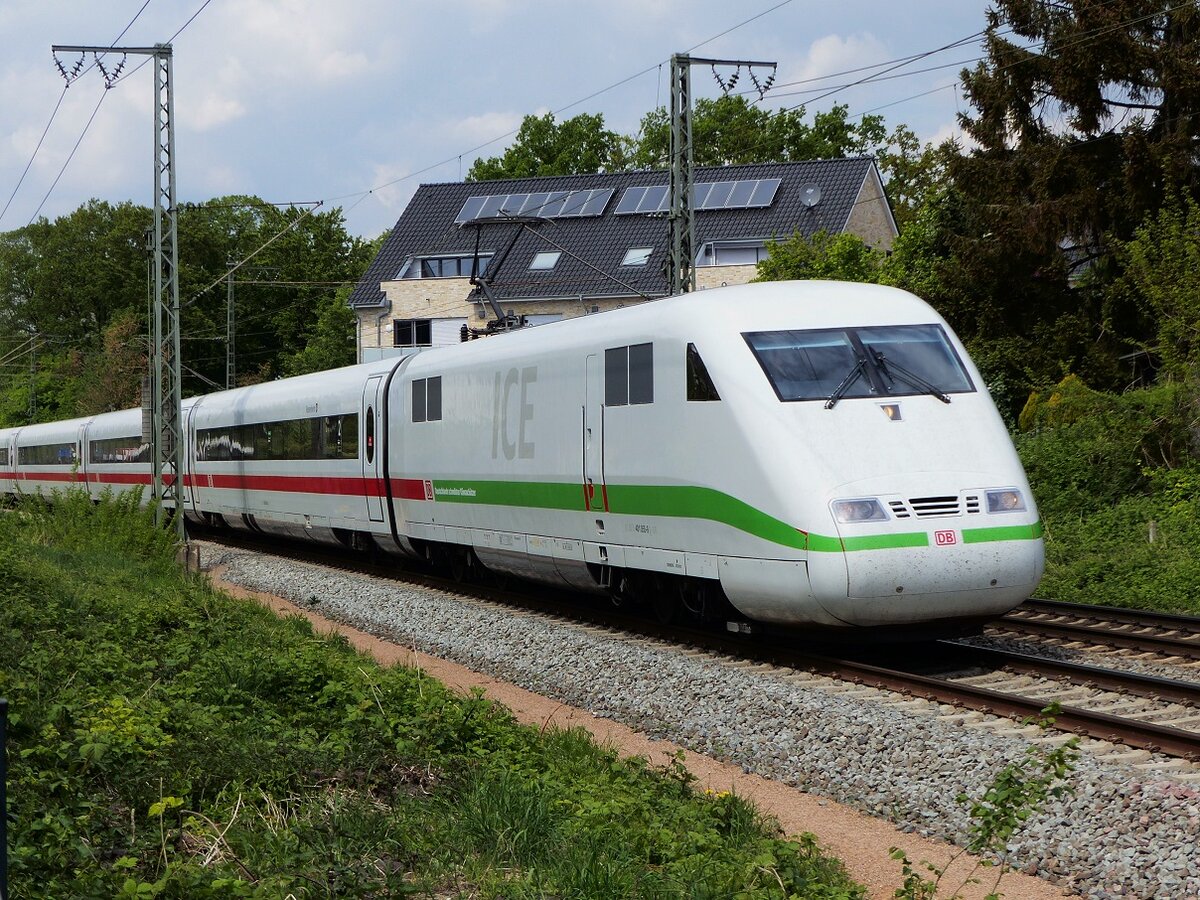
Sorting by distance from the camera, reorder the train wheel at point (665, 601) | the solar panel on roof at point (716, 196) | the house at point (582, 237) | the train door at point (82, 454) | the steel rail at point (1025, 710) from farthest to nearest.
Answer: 1. the solar panel on roof at point (716, 196)
2. the house at point (582, 237)
3. the train door at point (82, 454)
4. the train wheel at point (665, 601)
5. the steel rail at point (1025, 710)

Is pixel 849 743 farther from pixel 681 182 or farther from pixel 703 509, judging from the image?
pixel 681 182

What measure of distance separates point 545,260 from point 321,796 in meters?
40.3

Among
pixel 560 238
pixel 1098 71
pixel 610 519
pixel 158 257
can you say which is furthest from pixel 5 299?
pixel 610 519

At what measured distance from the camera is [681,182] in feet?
65.6

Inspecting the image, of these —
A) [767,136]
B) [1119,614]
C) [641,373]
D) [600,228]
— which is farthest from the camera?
[767,136]

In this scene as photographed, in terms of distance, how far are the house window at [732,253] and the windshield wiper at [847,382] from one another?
32.9 m

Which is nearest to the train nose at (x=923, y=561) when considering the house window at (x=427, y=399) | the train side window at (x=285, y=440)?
the house window at (x=427, y=399)

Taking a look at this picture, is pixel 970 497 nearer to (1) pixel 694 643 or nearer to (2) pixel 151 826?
(1) pixel 694 643

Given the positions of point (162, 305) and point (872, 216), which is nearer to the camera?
point (162, 305)

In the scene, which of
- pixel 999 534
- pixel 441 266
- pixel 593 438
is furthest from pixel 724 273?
pixel 999 534

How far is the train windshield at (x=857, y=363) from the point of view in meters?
10.8

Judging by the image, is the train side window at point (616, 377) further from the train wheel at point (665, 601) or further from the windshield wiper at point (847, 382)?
the windshield wiper at point (847, 382)

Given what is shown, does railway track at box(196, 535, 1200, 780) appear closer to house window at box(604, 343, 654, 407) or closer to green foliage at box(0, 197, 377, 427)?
house window at box(604, 343, 654, 407)

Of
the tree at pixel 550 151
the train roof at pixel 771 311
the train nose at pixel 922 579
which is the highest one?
the tree at pixel 550 151
